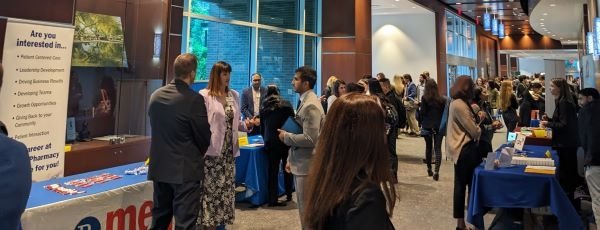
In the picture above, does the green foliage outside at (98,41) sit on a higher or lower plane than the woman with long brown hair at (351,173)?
higher

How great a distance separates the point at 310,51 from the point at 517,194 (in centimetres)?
729

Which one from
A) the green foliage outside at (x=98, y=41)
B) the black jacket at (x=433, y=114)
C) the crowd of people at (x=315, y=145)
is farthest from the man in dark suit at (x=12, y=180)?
the black jacket at (x=433, y=114)

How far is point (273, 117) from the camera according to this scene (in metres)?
4.31

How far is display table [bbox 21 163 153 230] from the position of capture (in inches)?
92.7

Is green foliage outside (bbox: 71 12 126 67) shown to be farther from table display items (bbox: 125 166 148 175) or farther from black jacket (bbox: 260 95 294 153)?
black jacket (bbox: 260 95 294 153)

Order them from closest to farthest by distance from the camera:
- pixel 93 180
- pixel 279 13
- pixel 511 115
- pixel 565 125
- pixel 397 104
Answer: pixel 93 180
pixel 565 125
pixel 397 104
pixel 511 115
pixel 279 13

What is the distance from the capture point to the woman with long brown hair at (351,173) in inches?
41.4

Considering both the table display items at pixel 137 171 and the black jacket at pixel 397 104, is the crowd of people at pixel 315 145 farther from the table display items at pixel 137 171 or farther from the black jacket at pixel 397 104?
the table display items at pixel 137 171

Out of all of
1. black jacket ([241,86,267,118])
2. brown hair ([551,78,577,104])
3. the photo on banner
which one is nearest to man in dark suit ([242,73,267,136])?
black jacket ([241,86,267,118])

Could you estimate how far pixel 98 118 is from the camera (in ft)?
14.3

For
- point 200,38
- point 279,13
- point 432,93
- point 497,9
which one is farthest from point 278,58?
point 497,9

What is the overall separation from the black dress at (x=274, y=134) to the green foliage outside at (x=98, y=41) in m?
1.64

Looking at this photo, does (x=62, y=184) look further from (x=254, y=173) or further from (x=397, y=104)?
(x=397, y=104)

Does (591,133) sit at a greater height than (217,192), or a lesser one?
greater
